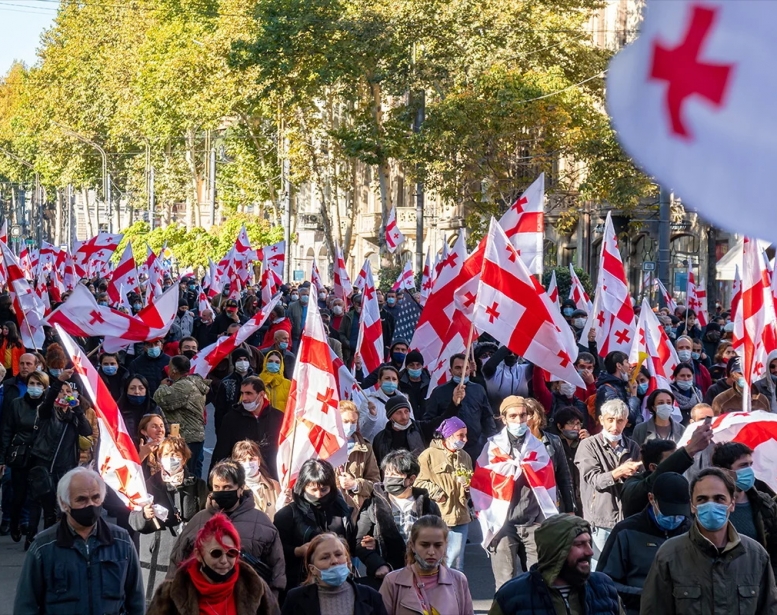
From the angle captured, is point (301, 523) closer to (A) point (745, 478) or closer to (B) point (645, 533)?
(B) point (645, 533)

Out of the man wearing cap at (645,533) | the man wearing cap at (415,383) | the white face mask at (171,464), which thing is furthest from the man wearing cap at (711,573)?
the man wearing cap at (415,383)

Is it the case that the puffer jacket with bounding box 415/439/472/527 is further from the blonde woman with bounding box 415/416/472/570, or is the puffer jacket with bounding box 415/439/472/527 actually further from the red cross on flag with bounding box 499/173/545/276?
the red cross on flag with bounding box 499/173/545/276

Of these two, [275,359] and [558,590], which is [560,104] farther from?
[558,590]

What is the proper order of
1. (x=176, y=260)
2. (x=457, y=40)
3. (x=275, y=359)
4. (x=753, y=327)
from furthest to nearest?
(x=176, y=260)
(x=457, y=40)
(x=275, y=359)
(x=753, y=327)

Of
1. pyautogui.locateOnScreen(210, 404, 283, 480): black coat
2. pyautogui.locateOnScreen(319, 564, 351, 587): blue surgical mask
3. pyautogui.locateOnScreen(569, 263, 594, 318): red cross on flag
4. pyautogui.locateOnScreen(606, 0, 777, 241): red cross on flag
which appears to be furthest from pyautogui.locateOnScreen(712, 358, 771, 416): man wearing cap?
pyautogui.locateOnScreen(606, 0, 777, 241): red cross on flag

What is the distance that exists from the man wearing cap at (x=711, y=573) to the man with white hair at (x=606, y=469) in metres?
2.57

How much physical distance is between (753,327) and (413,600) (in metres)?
5.65

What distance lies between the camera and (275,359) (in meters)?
12.7

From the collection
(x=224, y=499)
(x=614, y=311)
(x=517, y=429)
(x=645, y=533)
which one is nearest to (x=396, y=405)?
(x=517, y=429)

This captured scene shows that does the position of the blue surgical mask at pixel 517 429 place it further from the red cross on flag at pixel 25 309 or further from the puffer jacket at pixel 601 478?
the red cross on flag at pixel 25 309

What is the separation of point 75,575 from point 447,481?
3621mm

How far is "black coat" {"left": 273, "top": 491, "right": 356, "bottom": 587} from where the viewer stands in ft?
24.1

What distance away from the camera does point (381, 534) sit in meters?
7.61

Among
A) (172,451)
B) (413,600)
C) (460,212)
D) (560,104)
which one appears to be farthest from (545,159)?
(413,600)
